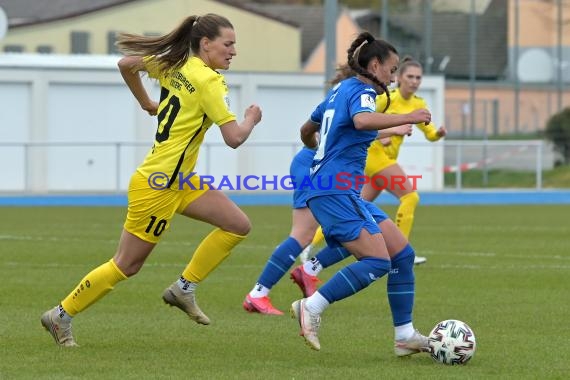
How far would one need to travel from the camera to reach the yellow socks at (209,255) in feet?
28.0

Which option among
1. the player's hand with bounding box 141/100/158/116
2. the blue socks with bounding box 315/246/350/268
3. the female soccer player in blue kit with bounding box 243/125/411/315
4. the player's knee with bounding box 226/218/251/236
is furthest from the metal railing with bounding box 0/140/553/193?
the player's knee with bounding box 226/218/251/236

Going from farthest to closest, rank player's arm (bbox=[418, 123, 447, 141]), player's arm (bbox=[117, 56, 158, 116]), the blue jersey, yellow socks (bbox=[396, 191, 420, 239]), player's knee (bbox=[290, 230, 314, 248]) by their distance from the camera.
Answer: yellow socks (bbox=[396, 191, 420, 239]) → player's arm (bbox=[418, 123, 447, 141]) → player's knee (bbox=[290, 230, 314, 248]) → player's arm (bbox=[117, 56, 158, 116]) → the blue jersey

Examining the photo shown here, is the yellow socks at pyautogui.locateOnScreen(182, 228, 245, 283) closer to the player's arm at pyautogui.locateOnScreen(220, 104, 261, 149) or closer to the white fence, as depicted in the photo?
the player's arm at pyautogui.locateOnScreen(220, 104, 261, 149)

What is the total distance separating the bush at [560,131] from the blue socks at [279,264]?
26.5m

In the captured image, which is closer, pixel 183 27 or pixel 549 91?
pixel 183 27

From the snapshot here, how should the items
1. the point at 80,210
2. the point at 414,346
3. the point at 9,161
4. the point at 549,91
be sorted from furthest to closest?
the point at 549,91 < the point at 9,161 < the point at 80,210 < the point at 414,346

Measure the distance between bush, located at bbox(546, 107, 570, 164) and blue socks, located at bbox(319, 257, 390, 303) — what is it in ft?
95.2

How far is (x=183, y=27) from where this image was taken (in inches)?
320

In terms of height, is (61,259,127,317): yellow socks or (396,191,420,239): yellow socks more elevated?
(396,191,420,239): yellow socks

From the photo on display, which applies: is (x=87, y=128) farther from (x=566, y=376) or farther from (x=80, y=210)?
(x=566, y=376)

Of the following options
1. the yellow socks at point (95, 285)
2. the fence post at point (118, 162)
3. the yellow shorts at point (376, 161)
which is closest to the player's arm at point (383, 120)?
the yellow socks at point (95, 285)

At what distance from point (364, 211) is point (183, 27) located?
1626mm

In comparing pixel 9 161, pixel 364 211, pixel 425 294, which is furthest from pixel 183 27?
pixel 9 161

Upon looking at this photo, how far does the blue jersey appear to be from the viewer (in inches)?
301
